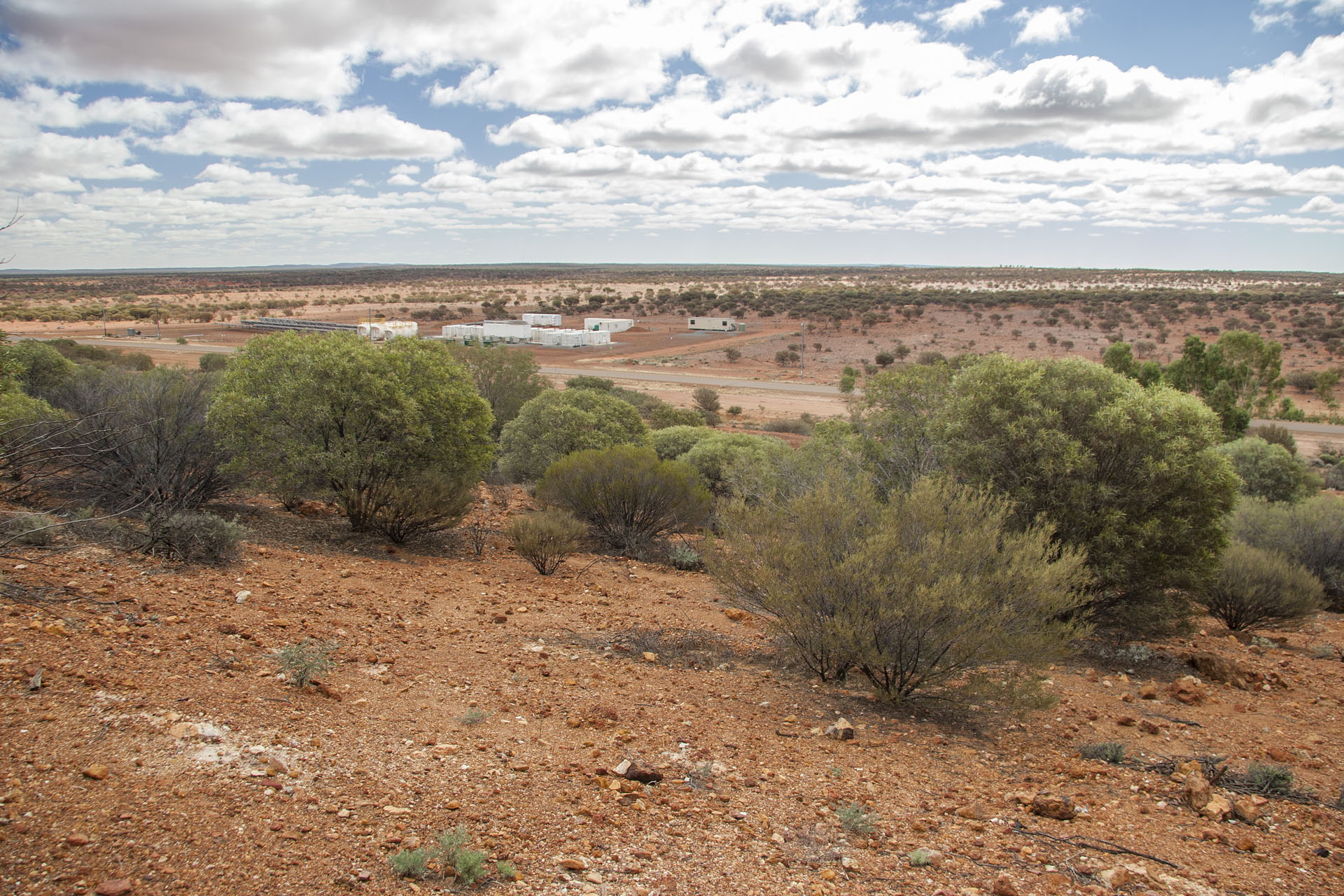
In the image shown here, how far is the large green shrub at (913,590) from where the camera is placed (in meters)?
6.92

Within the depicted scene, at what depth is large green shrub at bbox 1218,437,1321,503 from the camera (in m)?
18.7

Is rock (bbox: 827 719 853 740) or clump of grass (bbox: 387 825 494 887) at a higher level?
clump of grass (bbox: 387 825 494 887)

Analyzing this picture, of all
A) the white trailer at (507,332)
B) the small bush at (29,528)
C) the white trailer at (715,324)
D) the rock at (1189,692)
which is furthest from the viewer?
the white trailer at (715,324)

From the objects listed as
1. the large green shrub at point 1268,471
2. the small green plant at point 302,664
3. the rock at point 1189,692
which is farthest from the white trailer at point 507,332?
the rock at point 1189,692

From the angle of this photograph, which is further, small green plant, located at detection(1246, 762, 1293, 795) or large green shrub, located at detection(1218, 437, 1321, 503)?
large green shrub, located at detection(1218, 437, 1321, 503)

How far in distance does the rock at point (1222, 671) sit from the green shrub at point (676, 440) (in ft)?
38.9

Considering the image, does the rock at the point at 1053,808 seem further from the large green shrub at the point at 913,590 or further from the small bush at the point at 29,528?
the small bush at the point at 29,528

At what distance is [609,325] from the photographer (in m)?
73.4

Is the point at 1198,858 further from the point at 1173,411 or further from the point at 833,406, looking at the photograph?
the point at 833,406

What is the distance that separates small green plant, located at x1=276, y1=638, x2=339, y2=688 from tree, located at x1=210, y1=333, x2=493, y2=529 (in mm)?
5832

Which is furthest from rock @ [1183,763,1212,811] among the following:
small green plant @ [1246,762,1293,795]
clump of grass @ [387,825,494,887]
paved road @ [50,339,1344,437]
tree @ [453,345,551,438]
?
paved road @ [50,339,1344,437]

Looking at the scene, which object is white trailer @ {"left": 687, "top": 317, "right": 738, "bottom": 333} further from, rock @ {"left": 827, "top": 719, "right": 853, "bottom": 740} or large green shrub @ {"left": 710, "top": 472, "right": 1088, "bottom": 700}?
rock @ {"left": 827, "top": 719, "right": 853, "bottom": 740}

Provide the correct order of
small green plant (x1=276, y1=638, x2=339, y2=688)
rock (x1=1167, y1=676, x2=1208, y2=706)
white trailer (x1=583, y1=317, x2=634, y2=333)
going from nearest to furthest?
1. small green plant (x1=276, y1=638, x2=339, y2=688)
2. rock (x1=1167, y1=676, x2=1208, y2=706)
3. white trailer (x1=583, y1=317, x2=634, y2=333)

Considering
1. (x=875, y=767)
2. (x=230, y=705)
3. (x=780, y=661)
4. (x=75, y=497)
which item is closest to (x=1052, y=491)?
(x=780, y=661)
